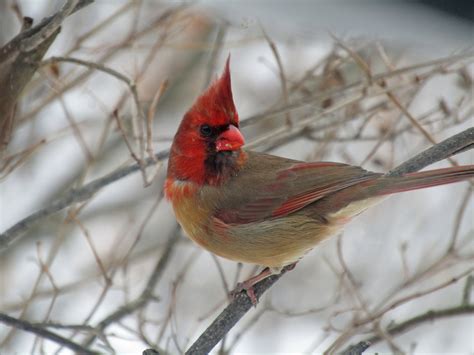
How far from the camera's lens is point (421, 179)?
2.89m

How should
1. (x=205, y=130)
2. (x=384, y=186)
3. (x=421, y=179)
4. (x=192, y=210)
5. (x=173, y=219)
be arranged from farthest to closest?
(x=173, y=219), (x=192, y=210), (x=205, y=130), (x=384, y=186), (x=421, y=179)

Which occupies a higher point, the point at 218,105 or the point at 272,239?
the point at 218,105

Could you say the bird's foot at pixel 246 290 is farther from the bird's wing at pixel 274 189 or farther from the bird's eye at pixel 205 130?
the bird's eye at pixel 205 130

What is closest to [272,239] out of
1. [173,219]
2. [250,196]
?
[250,196]

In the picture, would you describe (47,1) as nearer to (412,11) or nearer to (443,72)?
(443,72)

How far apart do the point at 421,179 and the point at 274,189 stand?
30.7 inches

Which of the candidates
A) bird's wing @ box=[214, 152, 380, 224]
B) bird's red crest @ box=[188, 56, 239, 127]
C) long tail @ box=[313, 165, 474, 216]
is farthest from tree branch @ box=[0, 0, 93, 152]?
long tail @ box=[313, 165, 474, 216]

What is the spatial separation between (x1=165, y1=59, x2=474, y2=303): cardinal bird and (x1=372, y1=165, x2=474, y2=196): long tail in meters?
0.05

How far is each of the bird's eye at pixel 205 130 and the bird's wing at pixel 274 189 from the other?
0.28m

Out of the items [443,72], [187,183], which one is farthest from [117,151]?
[443,72]

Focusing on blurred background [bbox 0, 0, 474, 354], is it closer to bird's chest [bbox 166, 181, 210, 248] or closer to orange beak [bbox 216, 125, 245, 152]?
bird's chest [bbox 166, 181, 210, 248]

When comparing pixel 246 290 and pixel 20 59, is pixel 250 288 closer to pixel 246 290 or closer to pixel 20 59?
pixel 246 290

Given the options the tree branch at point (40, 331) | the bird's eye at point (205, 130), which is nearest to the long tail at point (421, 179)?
the bird's eye at point (205, 130)

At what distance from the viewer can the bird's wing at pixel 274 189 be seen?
3.38 meters
